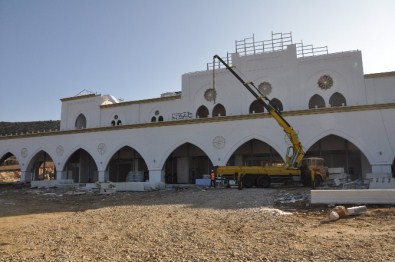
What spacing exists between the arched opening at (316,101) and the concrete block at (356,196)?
15.5 meters

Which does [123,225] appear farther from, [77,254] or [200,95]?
[200,95]

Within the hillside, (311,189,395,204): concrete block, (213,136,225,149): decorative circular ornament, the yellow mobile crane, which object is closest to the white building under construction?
(213,136,225,149): decorative circular ornament

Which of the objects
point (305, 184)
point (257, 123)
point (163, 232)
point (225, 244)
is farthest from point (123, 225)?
point (257, 123)

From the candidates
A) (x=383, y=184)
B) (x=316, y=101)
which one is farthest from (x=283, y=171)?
(x=316, y=101)

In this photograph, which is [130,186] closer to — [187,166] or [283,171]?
[187,166]

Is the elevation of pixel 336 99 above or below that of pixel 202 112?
above

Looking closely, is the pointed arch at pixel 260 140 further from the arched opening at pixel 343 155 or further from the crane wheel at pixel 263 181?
the arched opening at pixel 343 155

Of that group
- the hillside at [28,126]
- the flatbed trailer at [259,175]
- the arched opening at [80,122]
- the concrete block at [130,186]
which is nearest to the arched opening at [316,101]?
the flatbed trailer at [259,175]

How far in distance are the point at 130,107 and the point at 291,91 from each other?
16162mm

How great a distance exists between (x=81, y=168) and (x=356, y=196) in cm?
2949

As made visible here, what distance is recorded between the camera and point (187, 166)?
31.2 metres

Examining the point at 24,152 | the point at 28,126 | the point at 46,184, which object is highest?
the point at 28,126

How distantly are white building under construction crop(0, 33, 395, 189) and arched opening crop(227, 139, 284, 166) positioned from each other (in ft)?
0.29

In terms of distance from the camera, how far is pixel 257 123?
993 inches
